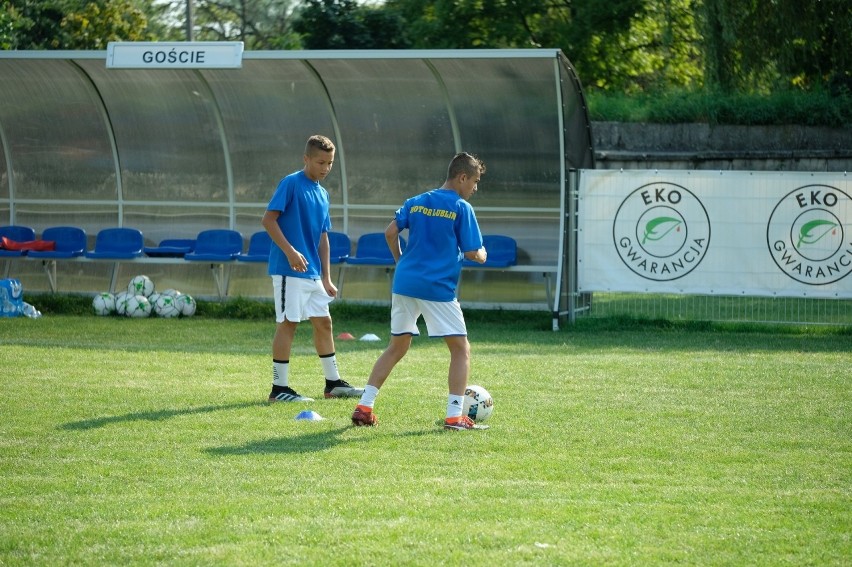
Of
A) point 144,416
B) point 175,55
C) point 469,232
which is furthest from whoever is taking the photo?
point 175,55

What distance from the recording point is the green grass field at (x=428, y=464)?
4.84m

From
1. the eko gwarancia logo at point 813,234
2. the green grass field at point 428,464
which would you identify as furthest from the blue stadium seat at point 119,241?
the eko gwarancia logo at point 813,234

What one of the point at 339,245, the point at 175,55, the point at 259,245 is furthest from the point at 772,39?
the point at 175,55

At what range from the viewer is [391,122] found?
1625cm

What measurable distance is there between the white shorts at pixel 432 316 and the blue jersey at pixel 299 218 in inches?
50.7

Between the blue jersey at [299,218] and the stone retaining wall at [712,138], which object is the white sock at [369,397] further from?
the stone retaining wall at [712,138]

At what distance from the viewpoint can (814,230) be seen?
13.5 metres

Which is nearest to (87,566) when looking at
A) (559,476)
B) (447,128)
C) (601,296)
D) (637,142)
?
(559,476)

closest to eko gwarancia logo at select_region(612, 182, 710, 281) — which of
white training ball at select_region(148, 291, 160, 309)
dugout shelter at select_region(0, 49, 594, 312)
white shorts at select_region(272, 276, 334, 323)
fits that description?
dugout shelter at select_region(0, 49, 594, 312)

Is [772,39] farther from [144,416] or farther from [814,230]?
[144,416]

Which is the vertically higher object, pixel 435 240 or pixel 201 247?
pixel 435 240

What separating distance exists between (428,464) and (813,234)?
8678 mm

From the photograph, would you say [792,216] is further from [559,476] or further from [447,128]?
[559,476]

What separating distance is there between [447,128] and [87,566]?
12.0 m
